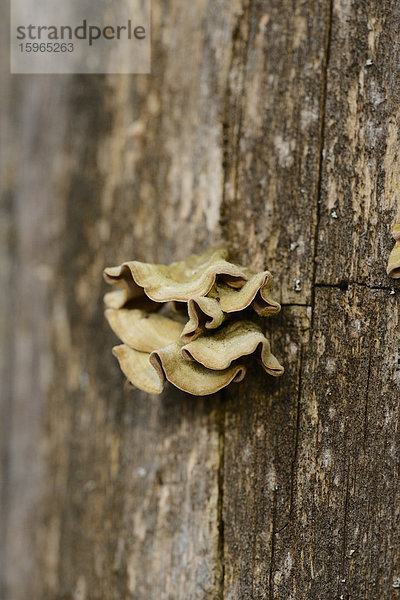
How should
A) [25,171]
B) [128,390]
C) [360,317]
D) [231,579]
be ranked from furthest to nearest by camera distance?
1. [25,171]
2. [128,390]
3. [231,579]
4. [360,317]

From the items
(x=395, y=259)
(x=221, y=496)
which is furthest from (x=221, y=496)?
(x=395, y=259)

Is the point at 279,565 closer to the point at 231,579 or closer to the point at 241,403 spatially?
the point at 231,579

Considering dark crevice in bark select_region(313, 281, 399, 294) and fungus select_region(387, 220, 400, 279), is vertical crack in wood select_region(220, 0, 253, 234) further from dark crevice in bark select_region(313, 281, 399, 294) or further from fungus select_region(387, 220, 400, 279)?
fungus select_region(387, 220, 400, 279)

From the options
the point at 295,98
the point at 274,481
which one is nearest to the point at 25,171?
the point at 295,98

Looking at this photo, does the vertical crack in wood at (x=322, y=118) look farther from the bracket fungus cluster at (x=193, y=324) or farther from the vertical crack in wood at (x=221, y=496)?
the vertical crack in wood at (x=221, y=496)

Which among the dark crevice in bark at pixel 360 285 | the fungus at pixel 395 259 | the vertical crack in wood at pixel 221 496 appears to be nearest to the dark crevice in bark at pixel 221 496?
the vertical crack in wood at pixel 221 496

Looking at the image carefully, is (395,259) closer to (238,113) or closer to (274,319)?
(274,319)
